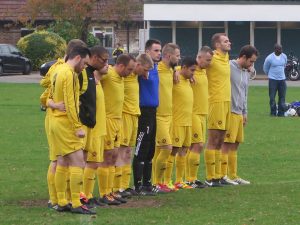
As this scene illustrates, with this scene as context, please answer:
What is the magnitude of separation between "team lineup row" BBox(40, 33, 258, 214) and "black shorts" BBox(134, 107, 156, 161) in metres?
0.01

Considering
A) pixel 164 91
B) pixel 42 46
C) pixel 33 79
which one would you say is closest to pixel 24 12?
pixel 42 46

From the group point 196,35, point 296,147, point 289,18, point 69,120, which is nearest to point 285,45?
point 289,18

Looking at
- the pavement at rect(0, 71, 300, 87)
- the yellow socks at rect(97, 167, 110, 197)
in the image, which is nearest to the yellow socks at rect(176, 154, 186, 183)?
the yellow socks at rect(97, 167, 110, 197)

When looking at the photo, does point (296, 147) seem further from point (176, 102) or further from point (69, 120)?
→ point (69, 120)

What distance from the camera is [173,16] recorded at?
5125 cm

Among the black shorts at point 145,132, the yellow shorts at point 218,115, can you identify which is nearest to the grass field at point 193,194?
the black shorts at point 145,132

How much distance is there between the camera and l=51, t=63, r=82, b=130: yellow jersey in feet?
36.3

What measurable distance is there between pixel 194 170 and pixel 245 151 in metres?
4.57

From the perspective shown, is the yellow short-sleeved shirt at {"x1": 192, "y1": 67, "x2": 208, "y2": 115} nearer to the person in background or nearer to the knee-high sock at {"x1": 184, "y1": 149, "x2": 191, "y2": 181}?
the knee-high sock at {"x1": 184, "y1": 149, "x2": 191, "y2": 181}

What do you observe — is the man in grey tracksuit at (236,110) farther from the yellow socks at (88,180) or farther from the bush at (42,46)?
the bush at (42,46)

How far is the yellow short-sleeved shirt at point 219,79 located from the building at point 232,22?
36289mm

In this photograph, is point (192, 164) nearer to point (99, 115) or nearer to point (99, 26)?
point (99, 115)

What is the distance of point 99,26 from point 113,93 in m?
44.6

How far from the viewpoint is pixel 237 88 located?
14.6m
